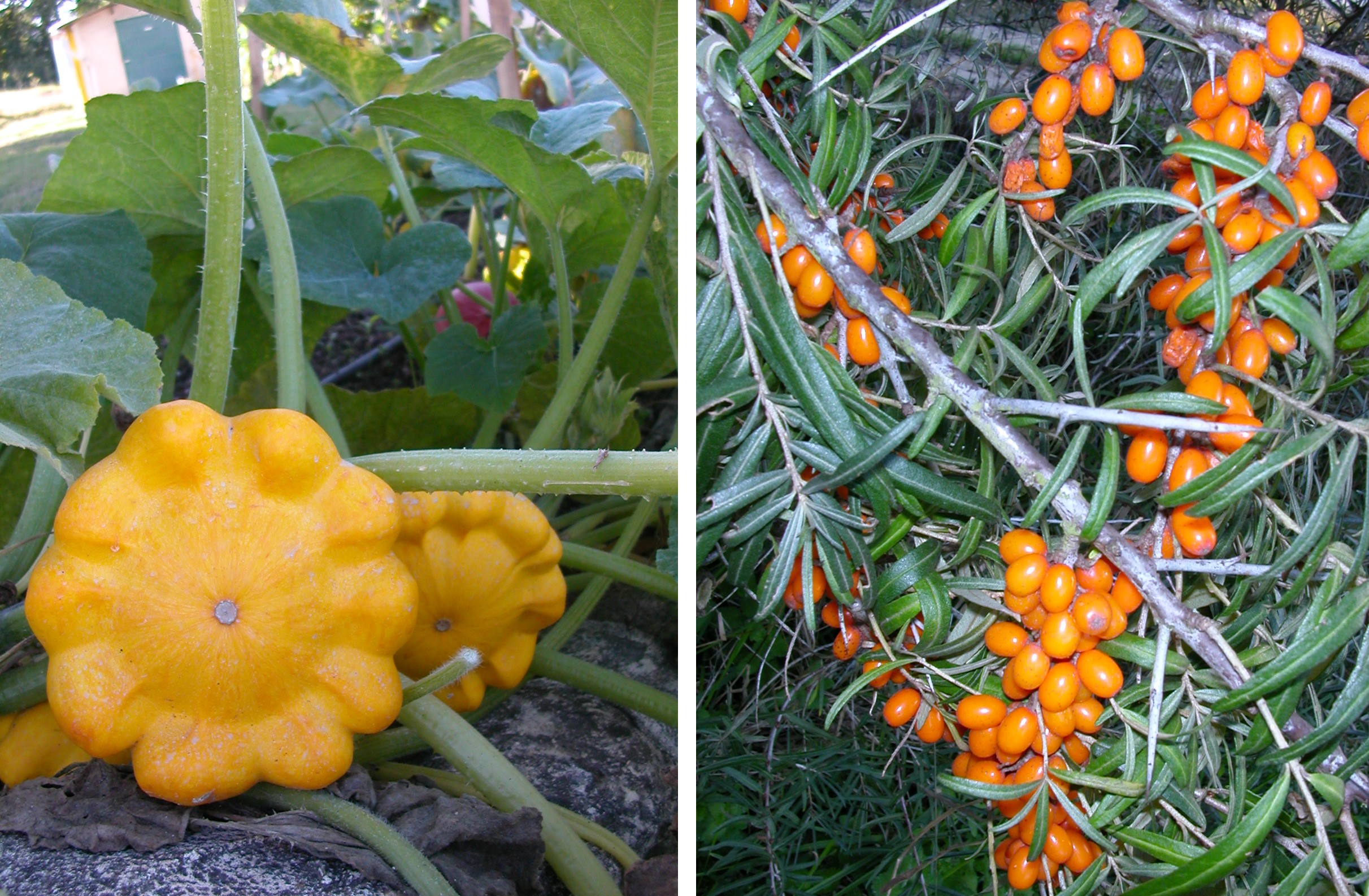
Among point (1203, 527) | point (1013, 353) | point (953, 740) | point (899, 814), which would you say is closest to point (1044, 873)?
point (953, 740)

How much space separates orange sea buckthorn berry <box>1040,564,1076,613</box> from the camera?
0.81m

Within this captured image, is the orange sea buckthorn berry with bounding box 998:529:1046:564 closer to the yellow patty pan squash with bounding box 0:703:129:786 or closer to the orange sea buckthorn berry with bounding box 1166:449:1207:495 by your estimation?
the orange sea buckthorn berry with bounding box 1166:449:1207:495

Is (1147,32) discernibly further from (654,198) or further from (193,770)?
(193,770)

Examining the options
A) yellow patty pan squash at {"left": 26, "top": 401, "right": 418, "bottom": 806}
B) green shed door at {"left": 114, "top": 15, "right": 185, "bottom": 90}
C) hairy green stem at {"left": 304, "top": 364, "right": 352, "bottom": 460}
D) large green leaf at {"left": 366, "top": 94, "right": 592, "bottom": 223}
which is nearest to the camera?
yellow patty pan squash at {"left": 26, "top": 401, "right": 418, "bottom": 806}

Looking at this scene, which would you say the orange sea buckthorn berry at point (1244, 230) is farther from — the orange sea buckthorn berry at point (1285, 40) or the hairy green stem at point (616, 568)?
the hairy green stem at point (616, 568)

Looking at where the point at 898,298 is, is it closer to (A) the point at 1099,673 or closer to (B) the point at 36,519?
(A) the point at 1099,673

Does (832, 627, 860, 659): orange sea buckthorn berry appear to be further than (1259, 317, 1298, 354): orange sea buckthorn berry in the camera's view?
Yes

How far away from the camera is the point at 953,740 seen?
3.46 ft

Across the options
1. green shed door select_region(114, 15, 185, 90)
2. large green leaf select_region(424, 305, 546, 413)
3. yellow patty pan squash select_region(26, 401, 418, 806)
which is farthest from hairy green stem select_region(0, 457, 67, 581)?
green shed door select_region(114, 15, 185, 90)

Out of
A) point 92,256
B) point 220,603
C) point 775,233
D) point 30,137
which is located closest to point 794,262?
point 775,233

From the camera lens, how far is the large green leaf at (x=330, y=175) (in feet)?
4.96

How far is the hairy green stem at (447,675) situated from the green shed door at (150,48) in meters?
1.14

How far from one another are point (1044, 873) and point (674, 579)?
492 mm

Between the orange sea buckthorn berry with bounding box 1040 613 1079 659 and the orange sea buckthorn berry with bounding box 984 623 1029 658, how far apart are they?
1.6 inches
